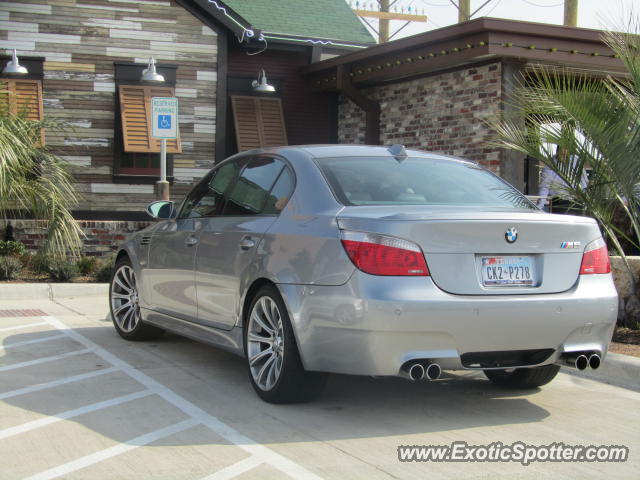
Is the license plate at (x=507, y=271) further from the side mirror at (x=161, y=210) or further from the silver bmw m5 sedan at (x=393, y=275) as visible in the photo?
the side mirror at (x=161, y=210)

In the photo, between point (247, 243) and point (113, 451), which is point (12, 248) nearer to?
point (247, 243)

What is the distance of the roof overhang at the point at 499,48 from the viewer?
41.5ft

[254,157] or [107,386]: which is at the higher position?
[254,157]

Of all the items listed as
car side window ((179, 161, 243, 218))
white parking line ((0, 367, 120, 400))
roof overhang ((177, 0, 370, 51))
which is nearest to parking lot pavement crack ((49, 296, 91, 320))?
car side window ((179, 161, 243, 218))

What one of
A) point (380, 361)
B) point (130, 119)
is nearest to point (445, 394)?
point (380, 361)

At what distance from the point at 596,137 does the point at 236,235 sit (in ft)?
11.9

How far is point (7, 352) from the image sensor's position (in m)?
7.48

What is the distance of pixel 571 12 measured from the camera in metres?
21.0

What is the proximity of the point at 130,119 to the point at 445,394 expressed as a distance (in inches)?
475

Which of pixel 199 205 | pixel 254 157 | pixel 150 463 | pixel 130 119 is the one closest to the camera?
pixel 150 463

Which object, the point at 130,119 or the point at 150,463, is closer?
the point at 150,463

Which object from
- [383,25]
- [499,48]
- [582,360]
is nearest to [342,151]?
[582,360]

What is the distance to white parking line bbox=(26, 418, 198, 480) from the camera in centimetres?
426

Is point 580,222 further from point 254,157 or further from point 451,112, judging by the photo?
point 451,112
